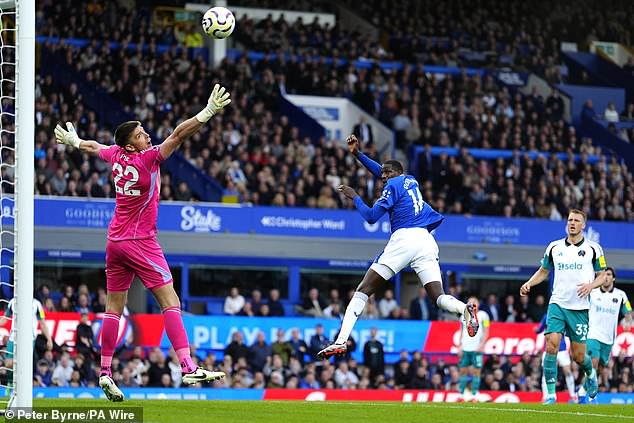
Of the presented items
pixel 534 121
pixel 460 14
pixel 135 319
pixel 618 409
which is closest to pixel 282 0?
pixel 460 14

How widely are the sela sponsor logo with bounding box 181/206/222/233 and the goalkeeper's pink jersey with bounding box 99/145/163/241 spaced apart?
55.8ft

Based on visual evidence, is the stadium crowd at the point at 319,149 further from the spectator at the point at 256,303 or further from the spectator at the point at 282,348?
the spectator at the point at 282,348

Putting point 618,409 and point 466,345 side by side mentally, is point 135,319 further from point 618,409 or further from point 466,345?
point 618,409

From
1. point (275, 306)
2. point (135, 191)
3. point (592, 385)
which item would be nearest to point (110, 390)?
point (135, 191)

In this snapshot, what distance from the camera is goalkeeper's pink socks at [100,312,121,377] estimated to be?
41.9ft

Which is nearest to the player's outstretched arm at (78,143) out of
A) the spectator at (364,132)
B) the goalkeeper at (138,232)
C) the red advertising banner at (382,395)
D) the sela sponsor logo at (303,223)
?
the goalkeeper at (138,232)

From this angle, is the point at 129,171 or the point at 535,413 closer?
the point at 129,171

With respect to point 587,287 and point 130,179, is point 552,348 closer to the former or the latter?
point 587,287

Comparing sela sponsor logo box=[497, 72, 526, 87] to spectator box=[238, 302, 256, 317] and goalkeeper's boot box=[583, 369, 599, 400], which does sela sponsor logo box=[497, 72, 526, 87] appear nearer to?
spectator box=[238, 302, 256, 317]

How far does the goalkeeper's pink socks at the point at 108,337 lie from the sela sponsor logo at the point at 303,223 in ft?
58.0

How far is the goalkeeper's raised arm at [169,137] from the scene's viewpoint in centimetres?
1204

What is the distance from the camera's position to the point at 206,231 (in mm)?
29984

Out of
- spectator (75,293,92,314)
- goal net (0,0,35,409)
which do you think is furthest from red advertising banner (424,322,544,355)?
goal net (0,0,35,409)

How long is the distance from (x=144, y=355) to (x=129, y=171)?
1328 cm
